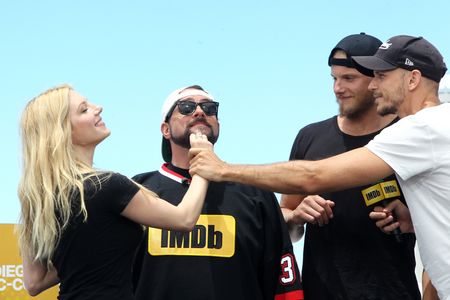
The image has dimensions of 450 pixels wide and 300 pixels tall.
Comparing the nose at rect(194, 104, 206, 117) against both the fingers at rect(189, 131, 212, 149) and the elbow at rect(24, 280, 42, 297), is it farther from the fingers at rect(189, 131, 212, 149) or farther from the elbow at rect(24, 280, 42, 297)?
the elbow at rect(24, 280, 42, 297)

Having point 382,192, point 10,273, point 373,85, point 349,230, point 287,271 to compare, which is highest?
point 373,85

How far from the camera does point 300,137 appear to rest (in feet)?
16.9

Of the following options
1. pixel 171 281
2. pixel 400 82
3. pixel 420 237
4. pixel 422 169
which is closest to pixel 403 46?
pixel 400 82

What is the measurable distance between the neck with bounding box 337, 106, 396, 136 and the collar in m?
1.12

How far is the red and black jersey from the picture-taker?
4520 millimetres

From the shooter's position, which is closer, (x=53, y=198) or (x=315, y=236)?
(x=53, y=198)

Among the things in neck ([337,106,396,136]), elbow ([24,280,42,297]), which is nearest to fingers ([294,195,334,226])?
neck ([337,106,396,136])

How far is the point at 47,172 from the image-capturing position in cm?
353

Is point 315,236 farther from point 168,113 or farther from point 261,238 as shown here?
point 168,113

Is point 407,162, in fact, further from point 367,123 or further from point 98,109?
point 98,109

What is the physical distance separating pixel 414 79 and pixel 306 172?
84 cm

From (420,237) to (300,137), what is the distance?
4.84 feet

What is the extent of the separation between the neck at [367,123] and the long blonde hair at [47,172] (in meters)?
2.01

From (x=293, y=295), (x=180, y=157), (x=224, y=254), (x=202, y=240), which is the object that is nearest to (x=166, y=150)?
(x=180, y=157)
